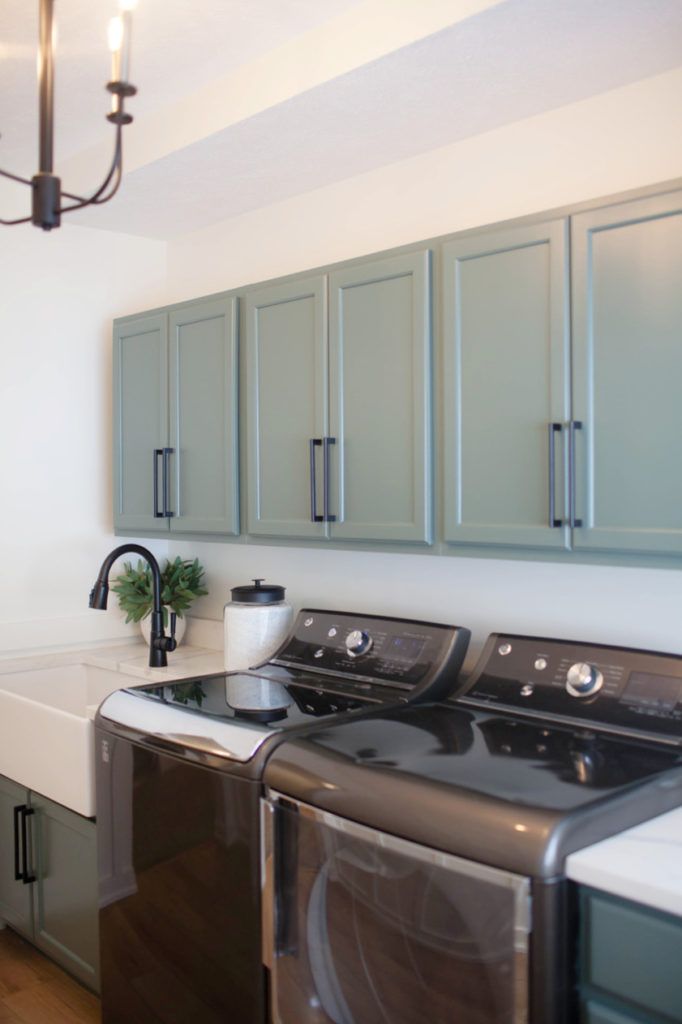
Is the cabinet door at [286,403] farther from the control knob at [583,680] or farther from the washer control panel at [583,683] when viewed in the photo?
the control knob at [583,680]

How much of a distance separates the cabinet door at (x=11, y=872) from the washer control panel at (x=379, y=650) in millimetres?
942

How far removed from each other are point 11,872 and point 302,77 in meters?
2.42

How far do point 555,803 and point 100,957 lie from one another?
148 cm

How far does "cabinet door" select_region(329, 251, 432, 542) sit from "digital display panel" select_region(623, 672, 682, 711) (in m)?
0.59

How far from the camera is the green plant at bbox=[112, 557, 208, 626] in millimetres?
3217

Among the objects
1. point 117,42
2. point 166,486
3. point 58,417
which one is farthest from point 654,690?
point 58,417

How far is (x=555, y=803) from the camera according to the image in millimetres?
1463

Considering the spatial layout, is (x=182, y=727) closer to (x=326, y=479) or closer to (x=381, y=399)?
(x=326, y=479)

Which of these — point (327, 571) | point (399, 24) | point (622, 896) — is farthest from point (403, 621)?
point (399, 24)

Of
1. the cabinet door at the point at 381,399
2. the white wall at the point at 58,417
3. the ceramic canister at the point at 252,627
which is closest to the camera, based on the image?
the cabinet door at the point at 381,399

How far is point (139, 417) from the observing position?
3.11 metres

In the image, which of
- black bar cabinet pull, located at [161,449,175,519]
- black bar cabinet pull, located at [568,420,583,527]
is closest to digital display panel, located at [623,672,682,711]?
black bar cabinet pull, located at [568,420,583,527]

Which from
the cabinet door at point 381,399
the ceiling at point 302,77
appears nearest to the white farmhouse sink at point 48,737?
the cabinet door at point 381,399

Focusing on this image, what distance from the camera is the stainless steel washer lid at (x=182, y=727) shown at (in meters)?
1.94
